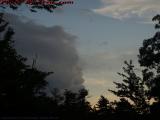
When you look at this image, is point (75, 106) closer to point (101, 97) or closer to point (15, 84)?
point (101, 97)

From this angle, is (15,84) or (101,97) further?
(101,97)

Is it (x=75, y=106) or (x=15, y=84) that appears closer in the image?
(x=15, y=84)

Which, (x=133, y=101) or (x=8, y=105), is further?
(x=133, y=101)

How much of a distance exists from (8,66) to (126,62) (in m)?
18.1

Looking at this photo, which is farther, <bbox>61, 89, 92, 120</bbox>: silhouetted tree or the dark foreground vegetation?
<bbox>61, 89, 92, 120</bbox>: silhouetted tree

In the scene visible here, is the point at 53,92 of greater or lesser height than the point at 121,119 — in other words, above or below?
above

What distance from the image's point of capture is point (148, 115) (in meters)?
52.5

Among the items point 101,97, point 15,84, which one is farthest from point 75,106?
point 15,84

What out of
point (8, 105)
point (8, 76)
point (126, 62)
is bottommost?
point (8, 105)

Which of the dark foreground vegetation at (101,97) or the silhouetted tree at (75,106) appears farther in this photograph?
the silhouetted tree at (75,106)

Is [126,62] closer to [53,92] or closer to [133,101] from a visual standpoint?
[133,101]

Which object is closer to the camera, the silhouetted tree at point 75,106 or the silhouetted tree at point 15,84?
the silhouetted tree at point 15,84

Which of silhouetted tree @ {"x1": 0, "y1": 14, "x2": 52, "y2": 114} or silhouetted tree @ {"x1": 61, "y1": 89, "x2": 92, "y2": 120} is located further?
silhouetted tree @ {"x1": 61, "y1": 89, "x2": 92, "y2": 120}

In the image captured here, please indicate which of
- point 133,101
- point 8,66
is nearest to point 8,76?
point 8,66
